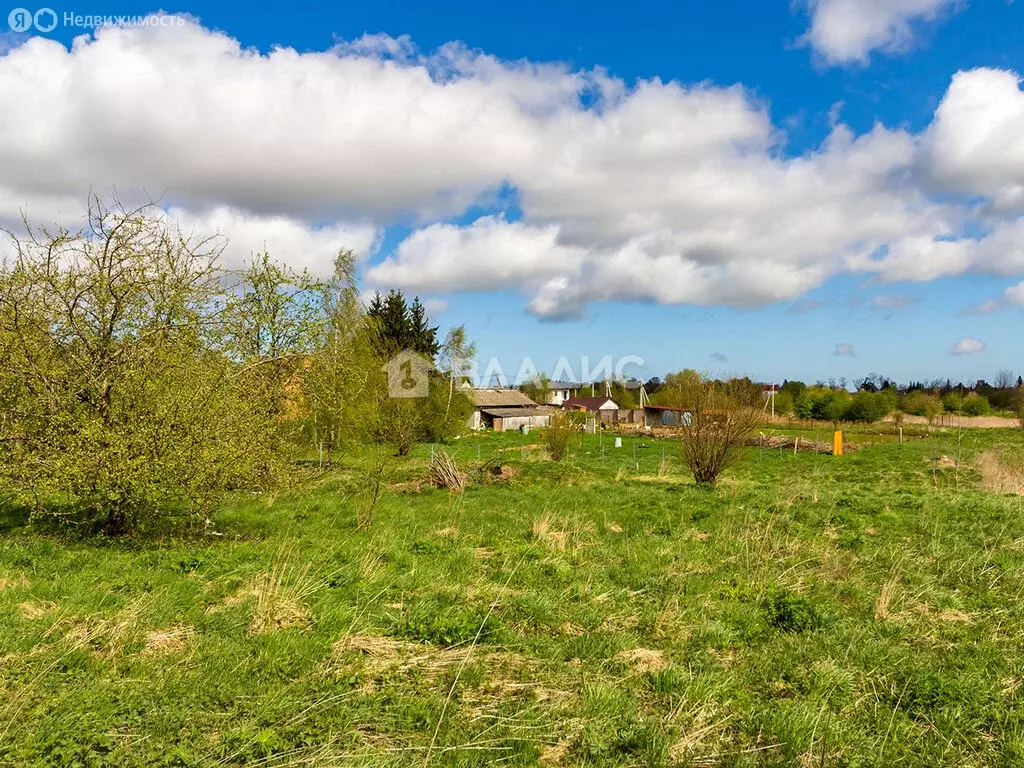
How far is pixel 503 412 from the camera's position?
57500mm

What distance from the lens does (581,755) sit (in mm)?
3756

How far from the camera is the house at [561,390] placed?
8764cm

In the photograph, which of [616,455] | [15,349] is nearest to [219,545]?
[15,349]

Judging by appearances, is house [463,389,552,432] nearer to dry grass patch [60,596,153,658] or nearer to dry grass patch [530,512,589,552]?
dry grass patch [530,512,589,552]

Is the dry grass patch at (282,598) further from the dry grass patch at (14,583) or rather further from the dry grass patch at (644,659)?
the dry grass patch at (644,659)

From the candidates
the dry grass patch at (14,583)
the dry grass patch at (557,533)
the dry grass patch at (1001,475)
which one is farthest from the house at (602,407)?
the dry grass patch at (14,583)

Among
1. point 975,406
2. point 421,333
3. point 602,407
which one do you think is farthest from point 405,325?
point 975,406

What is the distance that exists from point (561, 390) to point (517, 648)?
92.4 meters

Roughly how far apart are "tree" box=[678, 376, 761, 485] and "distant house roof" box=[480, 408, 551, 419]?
38.5 meters

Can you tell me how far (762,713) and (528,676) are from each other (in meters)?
1.66

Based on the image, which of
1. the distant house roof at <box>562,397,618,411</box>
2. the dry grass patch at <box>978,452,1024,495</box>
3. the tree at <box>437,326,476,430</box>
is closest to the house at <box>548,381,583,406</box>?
the distant house roof at <box>562,397,618,411</box>

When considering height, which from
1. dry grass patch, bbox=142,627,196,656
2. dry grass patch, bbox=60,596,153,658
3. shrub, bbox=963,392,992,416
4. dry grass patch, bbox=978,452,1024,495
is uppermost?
shrub, bbox=963,392,992,416

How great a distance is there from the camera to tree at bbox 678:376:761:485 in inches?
703

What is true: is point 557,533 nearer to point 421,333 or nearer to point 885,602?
point 885,602
